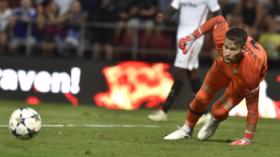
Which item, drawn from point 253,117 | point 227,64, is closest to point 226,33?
point 227,64

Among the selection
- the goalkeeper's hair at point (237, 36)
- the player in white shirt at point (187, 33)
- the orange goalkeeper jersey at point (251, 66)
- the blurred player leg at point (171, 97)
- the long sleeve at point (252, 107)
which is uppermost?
the goalkeeper's hair at point (237, 36)

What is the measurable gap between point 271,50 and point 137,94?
3.54m

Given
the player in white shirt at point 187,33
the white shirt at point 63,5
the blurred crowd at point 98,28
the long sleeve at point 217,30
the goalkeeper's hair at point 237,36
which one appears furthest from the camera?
the white shirt at point 63,5

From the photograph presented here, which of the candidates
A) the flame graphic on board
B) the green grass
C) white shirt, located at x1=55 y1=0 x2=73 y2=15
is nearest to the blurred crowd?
white shirt, located at x1=55 y1=0 x2=73 y2=15

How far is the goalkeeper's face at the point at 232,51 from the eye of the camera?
10461 mm

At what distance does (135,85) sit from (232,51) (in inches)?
372

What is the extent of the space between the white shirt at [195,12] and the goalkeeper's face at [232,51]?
4.70 metres

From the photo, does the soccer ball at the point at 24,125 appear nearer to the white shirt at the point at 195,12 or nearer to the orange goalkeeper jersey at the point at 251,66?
the orange goalkeeper jersey at the point at 251,66

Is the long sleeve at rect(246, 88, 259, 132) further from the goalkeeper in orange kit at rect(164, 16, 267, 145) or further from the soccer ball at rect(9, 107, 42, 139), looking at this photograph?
the soccer ball at rect(9, 107, 42, 139)

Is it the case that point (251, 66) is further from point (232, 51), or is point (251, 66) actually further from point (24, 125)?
point (24, 125)

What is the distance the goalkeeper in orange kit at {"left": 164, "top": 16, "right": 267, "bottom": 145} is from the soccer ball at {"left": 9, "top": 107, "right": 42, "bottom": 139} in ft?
6.39

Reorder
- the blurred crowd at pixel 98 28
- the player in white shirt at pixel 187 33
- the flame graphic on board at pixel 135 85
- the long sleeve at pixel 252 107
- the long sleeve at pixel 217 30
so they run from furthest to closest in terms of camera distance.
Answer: the blurred crowd at pixel 98 28 → the flame graphic on board at pixel 135 85 → the player in white shirt at pixel 187 33 → the long sleeve at pixel 217 30 → the long sleeve at pixel 252 107

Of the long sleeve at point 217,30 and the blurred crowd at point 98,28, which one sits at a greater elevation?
the long sleeve at point 217,30

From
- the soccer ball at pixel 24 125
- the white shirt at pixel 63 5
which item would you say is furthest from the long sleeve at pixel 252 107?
the white shirt at pixel 63 5
